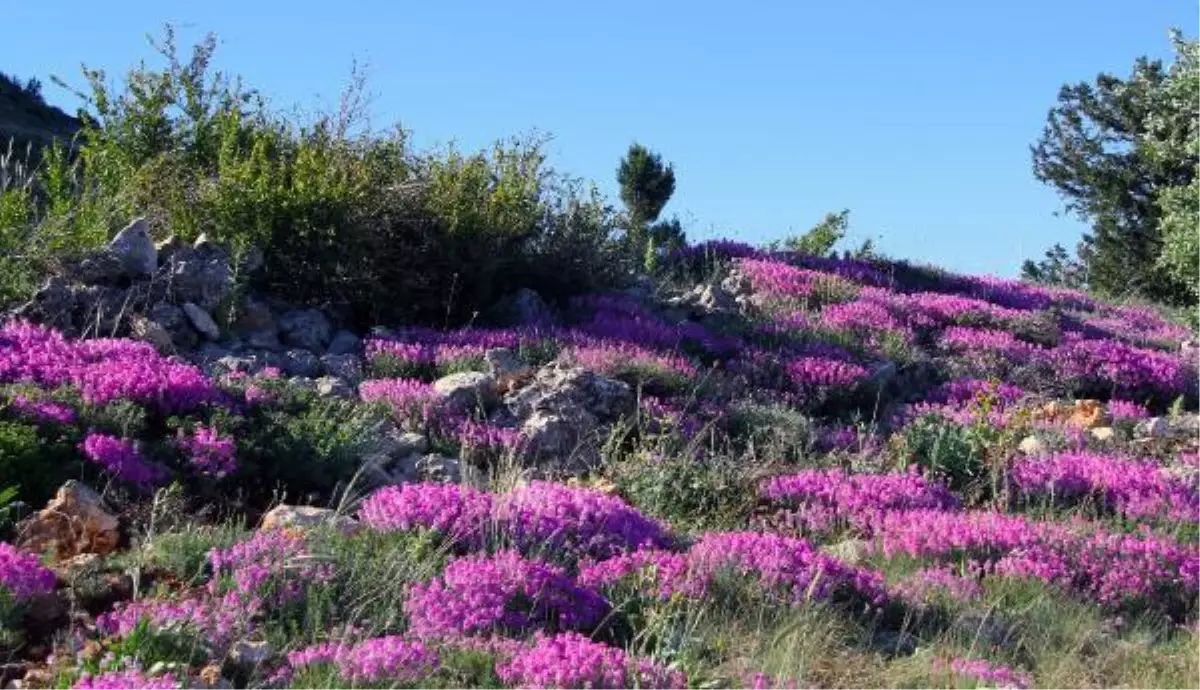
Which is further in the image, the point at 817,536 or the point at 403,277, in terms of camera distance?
the point at 403,277

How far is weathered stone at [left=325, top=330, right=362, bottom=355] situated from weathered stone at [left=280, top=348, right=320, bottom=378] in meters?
0.50

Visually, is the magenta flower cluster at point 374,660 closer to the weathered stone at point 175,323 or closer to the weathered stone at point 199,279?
the weathered stone at point 175,323

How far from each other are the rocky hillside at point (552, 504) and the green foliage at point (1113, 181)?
2008 cm

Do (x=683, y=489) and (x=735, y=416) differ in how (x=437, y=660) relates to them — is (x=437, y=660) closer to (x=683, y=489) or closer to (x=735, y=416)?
(x=683, y=489)

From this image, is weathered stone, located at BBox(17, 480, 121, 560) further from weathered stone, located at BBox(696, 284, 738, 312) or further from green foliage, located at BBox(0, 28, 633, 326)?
weathered stone, located at BBox(696, 284, 738, 312)

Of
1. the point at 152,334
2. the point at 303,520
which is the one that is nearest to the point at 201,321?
the point at 152,334

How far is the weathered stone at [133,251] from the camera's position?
10273 mm

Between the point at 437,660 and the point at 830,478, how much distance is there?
437cm

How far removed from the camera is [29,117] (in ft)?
132

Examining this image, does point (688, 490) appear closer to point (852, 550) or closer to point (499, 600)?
point (852, 550)

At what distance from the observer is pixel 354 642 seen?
4.98m

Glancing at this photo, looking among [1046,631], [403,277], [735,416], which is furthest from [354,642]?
[403,277]

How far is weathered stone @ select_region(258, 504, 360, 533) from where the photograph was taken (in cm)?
622

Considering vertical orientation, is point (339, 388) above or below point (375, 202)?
below
